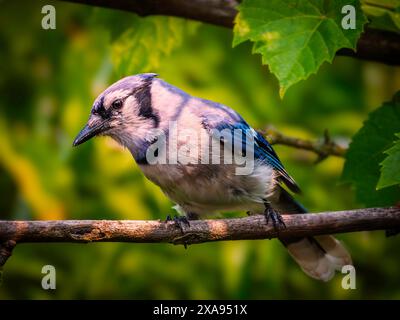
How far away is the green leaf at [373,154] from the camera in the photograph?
3.10 meters

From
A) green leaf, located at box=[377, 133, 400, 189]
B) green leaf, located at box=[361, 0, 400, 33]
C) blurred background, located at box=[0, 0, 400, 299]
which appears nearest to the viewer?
green leaf, located at box=[377, 133, 400, 189]

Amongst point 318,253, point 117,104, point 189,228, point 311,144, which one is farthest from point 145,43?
point 318,253

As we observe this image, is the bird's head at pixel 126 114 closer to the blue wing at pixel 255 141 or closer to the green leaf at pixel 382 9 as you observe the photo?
the blue wing at pixel 255 141

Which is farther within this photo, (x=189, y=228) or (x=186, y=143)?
(x=186, y=143)

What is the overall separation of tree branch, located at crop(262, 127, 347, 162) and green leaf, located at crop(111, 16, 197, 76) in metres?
0.65

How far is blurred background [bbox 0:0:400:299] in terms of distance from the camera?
489cm

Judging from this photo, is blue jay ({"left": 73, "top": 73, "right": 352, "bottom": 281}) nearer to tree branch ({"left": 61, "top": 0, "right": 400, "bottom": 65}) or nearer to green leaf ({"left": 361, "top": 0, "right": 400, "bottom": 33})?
tree branch ({"left": 61, "top": 0, "right": 400, "bottom": 65})

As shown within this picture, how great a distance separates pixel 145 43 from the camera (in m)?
3.58

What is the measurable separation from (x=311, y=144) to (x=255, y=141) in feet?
0.98

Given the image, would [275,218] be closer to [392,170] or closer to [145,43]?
[392,170]

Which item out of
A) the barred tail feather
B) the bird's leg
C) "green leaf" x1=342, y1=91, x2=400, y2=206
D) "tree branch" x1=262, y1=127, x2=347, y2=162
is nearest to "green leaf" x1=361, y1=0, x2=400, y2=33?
"green leaf" x1=342, y1=91, x2=400, y2=206
